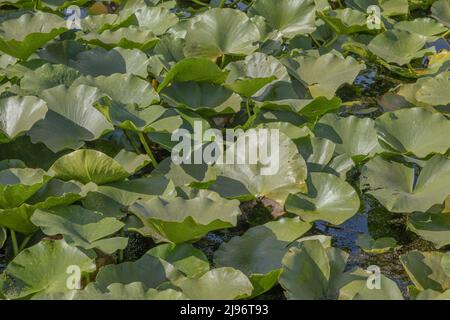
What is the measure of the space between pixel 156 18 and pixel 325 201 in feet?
3.63

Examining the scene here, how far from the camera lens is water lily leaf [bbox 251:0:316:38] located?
2.88 metres

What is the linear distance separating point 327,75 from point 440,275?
3.08 feet

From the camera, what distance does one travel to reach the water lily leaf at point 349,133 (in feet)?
7.36

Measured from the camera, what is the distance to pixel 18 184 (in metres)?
1.81

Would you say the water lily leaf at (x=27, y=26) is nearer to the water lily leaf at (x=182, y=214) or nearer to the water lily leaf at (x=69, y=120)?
the water lily leaf at (x=69, y=120)

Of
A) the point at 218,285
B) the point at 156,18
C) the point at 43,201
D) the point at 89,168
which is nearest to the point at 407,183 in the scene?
the point at 218,285

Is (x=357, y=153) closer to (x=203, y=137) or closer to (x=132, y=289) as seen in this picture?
(x=203, y=137)

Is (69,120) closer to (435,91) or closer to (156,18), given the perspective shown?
(156,18)

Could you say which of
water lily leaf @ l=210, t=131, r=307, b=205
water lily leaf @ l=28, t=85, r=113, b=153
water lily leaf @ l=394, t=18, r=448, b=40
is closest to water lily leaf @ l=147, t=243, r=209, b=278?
water lily leaf @ l=210, t=131, r=307, b=205

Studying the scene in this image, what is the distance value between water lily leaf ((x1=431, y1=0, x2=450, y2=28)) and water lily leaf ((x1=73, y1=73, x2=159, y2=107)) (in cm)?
145

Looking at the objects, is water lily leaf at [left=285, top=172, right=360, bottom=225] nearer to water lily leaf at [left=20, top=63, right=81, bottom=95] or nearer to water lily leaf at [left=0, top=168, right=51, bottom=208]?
water lily leaf at [left=0, top=168, right=51, bottom=208]

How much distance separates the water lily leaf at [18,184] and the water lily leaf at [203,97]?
547 mm
